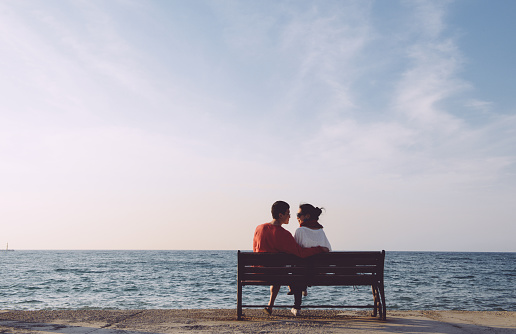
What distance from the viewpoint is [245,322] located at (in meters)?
5.66

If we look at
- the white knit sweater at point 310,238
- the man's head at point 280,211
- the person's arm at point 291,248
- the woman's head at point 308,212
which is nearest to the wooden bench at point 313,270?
the person's arm at point 291,248

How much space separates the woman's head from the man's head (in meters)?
0.29

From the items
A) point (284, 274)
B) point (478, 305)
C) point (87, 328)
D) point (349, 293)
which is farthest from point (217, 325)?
point (478, 305)

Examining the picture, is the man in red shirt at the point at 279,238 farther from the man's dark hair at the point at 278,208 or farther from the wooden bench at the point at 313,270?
the wooden bench at the point at 313,270

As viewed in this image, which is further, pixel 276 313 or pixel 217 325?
pixel 276 313

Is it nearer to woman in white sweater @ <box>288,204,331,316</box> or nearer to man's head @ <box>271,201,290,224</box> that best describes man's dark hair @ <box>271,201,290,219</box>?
man's head @ <box>271,201,290,224</box>

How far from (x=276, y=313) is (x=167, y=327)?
2.09m

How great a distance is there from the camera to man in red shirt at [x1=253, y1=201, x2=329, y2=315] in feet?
20.0

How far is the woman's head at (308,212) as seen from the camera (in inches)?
251

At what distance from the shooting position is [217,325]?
5.41 meters

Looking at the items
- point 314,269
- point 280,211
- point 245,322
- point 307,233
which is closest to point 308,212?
point 307,233

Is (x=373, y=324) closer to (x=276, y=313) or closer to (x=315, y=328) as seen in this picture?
(x=315, y=328)

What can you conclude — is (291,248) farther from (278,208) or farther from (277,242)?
(278,208)

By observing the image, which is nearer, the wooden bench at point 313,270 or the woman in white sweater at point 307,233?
the wooden bench at point 313,270
